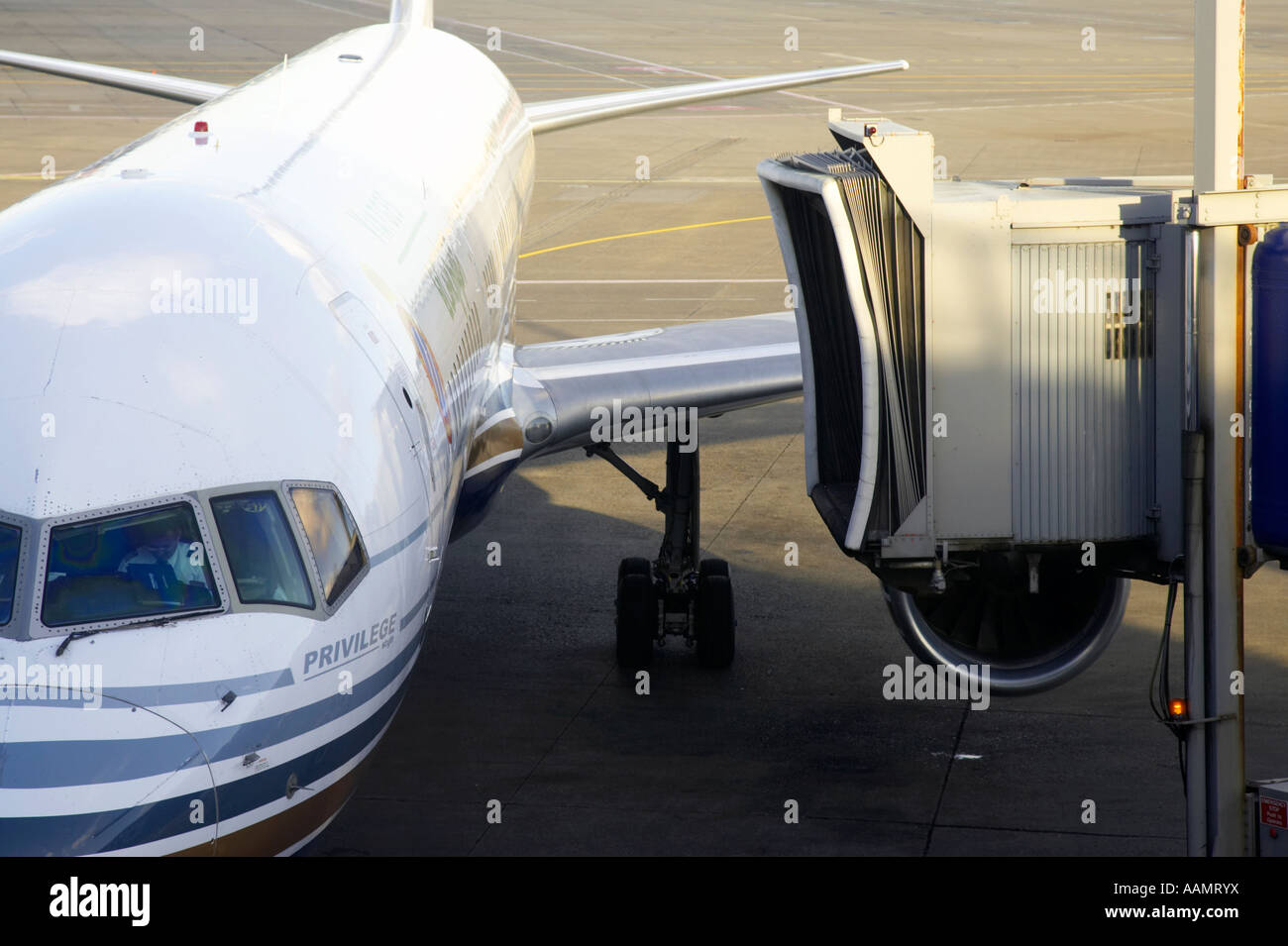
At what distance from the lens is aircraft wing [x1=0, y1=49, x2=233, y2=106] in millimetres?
20219

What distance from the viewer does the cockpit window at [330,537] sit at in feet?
25.0

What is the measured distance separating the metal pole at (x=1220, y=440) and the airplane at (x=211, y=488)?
14.0 ft

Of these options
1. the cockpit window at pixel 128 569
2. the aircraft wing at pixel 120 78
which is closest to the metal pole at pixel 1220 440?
the cockpit window at pixel 128 569

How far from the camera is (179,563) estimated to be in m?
7.24

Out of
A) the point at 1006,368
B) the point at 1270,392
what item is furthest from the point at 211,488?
the point at 1270,392

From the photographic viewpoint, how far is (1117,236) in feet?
29.0

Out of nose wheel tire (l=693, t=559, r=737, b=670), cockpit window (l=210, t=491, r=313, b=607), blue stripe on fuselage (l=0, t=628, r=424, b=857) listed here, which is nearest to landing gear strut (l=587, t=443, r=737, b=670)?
nose wheel tire (l=693, t=559, r=737, b=670)

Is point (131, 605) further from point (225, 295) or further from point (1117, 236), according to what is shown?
point (1117, 236)

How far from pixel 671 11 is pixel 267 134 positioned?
73.9 m

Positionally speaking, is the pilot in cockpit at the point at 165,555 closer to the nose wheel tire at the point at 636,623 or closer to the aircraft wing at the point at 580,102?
the nose wheel tire at the point at 636,623

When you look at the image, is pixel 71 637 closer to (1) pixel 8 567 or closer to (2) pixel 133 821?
(1) pixel 8 567

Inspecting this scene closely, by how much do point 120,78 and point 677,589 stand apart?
11.1 m

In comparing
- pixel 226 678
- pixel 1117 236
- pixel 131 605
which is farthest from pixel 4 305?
pixel 1117 236

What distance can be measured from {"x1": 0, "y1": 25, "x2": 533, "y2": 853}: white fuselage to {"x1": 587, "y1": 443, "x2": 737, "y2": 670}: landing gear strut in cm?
373
